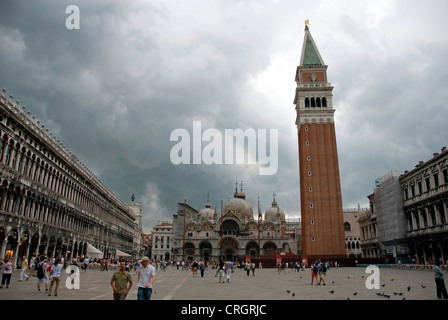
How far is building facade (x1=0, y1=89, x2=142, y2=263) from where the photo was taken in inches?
1016

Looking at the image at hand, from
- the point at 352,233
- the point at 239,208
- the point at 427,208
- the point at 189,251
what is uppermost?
the point at 239,208

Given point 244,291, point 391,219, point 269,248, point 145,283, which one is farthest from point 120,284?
point 269,248

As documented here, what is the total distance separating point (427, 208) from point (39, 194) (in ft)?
134

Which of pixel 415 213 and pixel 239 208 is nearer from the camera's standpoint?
pixel 415 213

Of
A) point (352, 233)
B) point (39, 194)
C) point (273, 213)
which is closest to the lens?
point (39, 194)

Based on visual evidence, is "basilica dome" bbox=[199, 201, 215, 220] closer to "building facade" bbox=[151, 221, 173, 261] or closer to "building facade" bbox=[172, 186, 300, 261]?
"building facade" bbox=[172, 186, 300, 261]

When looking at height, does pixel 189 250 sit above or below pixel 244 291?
above

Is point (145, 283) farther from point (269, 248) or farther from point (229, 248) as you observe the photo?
point (229, 248)

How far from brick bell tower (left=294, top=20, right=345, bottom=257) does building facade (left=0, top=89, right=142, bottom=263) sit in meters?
34.0

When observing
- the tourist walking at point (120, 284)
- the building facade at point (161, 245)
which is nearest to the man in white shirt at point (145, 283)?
the tourist walking at point (120, 284)

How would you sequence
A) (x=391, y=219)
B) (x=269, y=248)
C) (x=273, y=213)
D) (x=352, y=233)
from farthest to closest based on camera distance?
(x=273, y=213) → (x=352, y=233) → (x=269, y=248) → (x=391, y=219)

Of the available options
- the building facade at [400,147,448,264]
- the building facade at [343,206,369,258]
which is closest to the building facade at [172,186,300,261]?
the building facade at [343,206,369,258]

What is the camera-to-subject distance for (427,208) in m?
38.1

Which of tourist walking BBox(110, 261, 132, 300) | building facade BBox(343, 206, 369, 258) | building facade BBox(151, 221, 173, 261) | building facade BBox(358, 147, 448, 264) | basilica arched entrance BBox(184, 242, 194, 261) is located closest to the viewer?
tourist walking BBox(110, 261, 132, 300)
